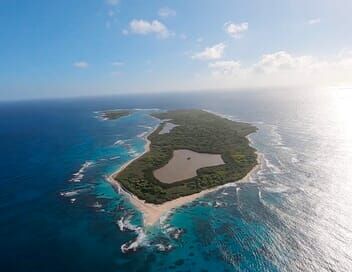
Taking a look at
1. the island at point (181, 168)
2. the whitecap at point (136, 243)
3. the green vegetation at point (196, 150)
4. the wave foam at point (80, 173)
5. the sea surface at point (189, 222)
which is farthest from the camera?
the wave foam at point (80, 173)

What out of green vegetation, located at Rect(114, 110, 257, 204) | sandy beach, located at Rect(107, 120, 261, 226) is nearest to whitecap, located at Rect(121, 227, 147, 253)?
sandy beach, located at Rect(107, 120, 261, 226)

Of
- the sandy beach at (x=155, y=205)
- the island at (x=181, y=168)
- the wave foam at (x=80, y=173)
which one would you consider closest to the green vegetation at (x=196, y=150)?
the island at (x=181, y=168)

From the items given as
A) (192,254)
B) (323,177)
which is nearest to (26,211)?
(192,254)

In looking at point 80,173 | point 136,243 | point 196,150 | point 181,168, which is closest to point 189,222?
point 136,243

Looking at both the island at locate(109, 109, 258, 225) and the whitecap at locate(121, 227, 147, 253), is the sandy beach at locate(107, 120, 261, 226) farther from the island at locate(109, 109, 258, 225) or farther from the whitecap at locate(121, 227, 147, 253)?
the whitecap at locate(121, 227, 147, 253)

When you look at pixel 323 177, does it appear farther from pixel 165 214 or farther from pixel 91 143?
pixel 91 143

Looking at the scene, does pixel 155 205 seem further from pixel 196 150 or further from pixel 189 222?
pixel 196 150

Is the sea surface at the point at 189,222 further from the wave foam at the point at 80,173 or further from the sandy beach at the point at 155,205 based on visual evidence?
the sandy beach at the point at 155,205
